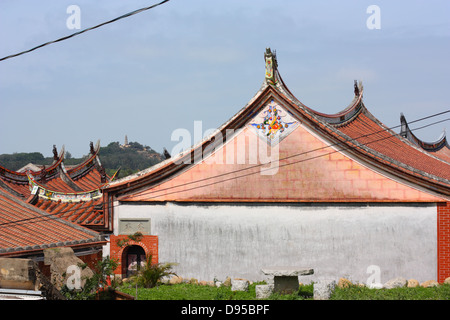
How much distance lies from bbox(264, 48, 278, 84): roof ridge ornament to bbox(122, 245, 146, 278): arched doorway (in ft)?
21.3

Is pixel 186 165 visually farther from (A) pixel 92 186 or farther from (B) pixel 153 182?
(A) pixel 92 186

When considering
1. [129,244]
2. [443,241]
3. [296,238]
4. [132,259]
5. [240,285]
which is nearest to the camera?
[240,285]

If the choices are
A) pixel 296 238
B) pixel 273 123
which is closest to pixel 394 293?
pixel 296 238

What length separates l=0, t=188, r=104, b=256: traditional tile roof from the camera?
656 inches

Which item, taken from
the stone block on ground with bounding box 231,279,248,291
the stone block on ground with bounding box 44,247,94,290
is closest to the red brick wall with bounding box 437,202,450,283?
the stone block on ground with bounding box 231,279,248,291

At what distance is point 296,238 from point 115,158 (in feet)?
354

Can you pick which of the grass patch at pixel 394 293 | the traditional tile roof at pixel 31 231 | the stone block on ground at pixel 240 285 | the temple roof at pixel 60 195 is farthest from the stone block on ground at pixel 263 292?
the temple roof at pixel 60 195

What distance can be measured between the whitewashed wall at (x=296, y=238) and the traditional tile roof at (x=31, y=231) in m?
1.51

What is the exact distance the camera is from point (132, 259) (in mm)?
20234

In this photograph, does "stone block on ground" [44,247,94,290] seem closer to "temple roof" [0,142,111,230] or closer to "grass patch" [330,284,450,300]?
"temple roof" [0,142,111,230]

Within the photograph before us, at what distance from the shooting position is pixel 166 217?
19875mm

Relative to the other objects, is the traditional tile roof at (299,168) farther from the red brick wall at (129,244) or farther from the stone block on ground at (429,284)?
the stone block on ground at (429,284)

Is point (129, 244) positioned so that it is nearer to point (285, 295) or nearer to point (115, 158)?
point (285, 295)
